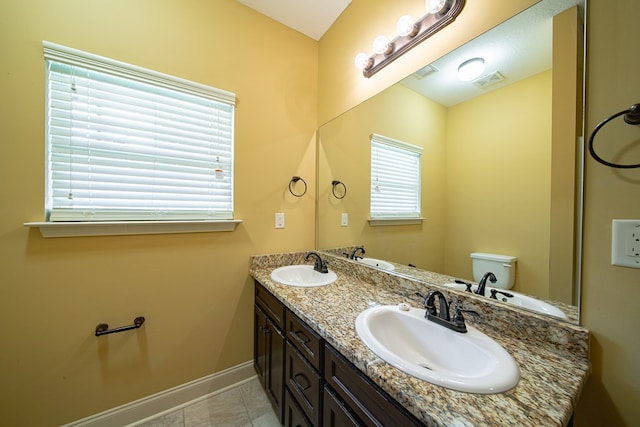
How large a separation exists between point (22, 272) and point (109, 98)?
978mm

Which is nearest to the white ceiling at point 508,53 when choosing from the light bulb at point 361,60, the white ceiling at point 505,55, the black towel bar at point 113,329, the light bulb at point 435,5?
the white ceiling at point 505,55

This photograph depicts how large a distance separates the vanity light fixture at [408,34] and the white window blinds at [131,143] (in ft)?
3.15

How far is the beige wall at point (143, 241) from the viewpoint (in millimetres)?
1078

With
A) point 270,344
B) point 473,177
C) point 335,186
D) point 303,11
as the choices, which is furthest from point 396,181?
point 303,11

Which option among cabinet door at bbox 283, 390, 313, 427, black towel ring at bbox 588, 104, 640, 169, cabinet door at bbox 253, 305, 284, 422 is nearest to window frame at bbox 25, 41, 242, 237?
cabinet door at bbox 253, 305, 284, 422

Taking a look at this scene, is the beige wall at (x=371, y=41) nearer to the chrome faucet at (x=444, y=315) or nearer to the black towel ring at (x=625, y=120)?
the black towel ring at (x=625, y=120)

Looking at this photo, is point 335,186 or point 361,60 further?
point 335,186

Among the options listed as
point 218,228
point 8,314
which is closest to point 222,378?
point 218,228

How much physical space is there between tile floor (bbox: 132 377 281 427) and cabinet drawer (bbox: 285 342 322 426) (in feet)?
1.64

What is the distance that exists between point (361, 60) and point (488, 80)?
2.76 ft

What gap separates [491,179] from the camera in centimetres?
96

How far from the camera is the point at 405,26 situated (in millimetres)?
1199

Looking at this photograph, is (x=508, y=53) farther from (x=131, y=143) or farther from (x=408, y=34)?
(x=131, y=143)

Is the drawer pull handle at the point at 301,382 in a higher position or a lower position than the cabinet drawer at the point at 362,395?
lower
